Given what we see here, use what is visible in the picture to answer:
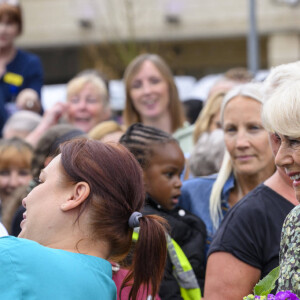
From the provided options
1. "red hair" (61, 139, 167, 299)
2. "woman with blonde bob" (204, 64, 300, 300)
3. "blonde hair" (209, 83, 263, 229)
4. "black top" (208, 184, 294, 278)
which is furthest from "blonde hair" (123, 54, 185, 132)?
"red hair" (61, 139, 167, 299)

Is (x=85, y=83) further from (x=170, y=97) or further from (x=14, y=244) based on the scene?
(x=14, y=244)

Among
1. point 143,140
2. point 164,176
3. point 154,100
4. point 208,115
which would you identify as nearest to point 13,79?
point 154,100

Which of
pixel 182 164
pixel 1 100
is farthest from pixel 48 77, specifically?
pixel 182 164

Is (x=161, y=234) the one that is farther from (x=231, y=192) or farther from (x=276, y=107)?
(x=231, y=192)

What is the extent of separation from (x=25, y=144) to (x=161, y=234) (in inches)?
134

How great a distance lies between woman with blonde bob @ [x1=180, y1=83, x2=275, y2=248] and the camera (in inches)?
187

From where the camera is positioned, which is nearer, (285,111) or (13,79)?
(285,111)

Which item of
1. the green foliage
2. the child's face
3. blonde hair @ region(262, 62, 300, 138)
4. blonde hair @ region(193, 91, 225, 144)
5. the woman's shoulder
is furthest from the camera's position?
blonde hair @ region(193, 91, 225, 144)

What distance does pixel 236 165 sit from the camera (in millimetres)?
4777

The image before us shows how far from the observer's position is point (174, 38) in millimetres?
23891

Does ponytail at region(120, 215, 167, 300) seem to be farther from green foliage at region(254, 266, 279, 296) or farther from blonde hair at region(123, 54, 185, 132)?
blonde hair at region(123, 54, 185, 132)

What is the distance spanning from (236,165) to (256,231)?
1150 mm

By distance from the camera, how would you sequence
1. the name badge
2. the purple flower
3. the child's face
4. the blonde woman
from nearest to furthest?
1. the purple flower
2. the child's face
3. the blonde woman
4. the name badge

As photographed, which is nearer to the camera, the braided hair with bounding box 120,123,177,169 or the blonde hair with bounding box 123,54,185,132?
the braided hair with bounding box 120,123,177,169
